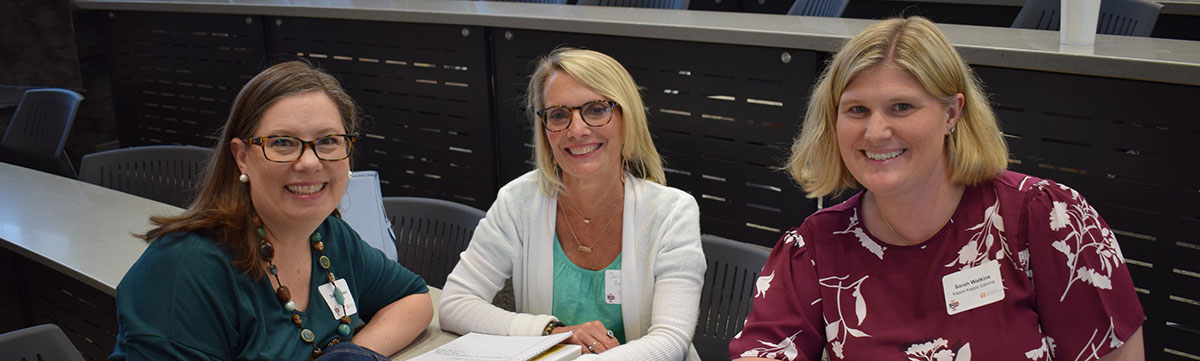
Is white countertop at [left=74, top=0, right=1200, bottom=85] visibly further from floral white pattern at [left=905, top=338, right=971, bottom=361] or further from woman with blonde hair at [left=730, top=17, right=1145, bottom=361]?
floral white pattern at [left=905, top=338, right=971, bottom=361]

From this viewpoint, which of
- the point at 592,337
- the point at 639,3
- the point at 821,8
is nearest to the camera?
the point at 592,337

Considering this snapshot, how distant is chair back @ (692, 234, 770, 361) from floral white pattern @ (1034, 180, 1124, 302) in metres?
0.70

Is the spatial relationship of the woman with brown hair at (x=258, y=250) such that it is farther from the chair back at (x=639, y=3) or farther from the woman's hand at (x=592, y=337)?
the chair back at (x=639, y=3)

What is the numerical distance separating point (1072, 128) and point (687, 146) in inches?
46.1

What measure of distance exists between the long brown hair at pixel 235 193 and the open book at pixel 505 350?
383mm

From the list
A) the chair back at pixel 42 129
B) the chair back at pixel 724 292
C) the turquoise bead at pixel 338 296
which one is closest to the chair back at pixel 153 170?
the chair back at pixel 42 129

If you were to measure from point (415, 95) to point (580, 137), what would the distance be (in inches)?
72.2

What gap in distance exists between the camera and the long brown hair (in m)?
1.55

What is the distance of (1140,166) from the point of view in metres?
2.11

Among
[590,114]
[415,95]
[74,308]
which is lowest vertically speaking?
[74,308]

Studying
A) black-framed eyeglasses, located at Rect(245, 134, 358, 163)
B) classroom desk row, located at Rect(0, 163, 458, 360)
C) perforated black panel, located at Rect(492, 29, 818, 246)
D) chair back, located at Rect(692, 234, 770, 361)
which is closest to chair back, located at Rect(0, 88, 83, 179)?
classroom desk row, located at Rect(0, 163, 458, 360)

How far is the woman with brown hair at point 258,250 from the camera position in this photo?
1.47m

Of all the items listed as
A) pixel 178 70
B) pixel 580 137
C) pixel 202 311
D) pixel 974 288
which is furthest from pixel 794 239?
pixel 178 70

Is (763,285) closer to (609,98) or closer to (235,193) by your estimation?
(609,98)
